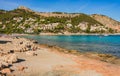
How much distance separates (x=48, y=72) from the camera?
2491 cm

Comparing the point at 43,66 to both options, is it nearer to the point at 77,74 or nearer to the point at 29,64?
the point at 29,64

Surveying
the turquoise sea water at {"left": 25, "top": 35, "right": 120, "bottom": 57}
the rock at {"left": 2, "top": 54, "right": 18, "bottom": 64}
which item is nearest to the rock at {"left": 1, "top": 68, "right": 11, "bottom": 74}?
the rock at {"left": 2, "top": 54, "right": 18, "bottom": 64}

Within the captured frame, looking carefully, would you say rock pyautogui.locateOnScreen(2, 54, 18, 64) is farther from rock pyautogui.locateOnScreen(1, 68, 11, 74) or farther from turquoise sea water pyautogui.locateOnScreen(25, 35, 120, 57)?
turquoise sea water pyautogui.locateOnScreen(25, 35, 120, 57)

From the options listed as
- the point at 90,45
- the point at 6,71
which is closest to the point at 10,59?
the point at 6,71

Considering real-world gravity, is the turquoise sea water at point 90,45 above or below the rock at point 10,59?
below

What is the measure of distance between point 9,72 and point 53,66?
226 inches

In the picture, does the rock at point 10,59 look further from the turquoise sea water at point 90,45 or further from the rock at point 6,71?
the turquoise sea water at point 90,45

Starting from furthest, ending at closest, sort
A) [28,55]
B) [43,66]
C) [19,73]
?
[28,55] < [43,66] < [19,73]

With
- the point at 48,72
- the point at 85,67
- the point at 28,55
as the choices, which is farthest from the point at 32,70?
the point at 28,55

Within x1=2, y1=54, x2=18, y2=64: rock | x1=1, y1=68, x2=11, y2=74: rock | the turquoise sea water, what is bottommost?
the turquoise sea water

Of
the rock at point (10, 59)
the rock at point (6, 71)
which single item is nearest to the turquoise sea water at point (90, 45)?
the rock at point (10, 59)

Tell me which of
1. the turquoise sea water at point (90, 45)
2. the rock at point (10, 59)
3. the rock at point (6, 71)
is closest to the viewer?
the rock at point (6, 71)

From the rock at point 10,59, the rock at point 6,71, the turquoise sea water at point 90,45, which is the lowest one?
the turquoise sea water at point 90,45

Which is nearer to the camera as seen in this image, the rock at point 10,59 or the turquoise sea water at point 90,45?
the rock at point 10,59
